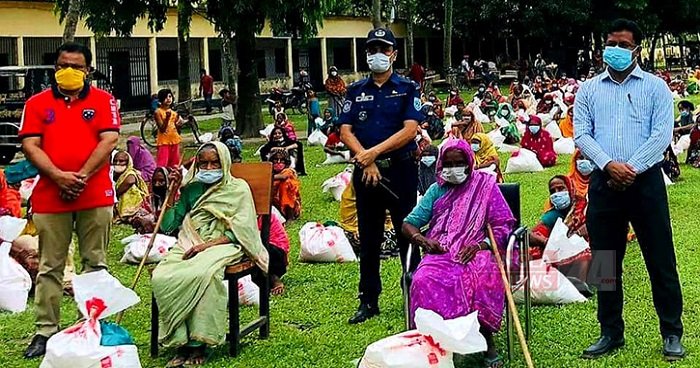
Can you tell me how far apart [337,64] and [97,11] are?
2343 cm

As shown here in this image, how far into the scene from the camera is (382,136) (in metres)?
5.86

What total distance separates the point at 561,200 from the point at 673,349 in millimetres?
2290

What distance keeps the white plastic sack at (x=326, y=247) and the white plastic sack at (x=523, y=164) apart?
5770 millimetres

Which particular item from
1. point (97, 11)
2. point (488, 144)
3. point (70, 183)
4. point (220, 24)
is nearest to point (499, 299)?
point (70, 183)

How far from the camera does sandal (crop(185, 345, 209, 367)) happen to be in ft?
17.4

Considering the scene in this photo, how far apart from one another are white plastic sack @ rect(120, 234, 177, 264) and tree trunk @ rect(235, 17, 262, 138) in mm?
9910

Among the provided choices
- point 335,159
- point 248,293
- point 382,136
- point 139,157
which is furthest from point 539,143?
point 382,136

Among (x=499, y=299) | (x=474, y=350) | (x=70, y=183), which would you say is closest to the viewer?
(x=474, y=350)

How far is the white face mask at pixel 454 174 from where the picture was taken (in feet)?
17.0

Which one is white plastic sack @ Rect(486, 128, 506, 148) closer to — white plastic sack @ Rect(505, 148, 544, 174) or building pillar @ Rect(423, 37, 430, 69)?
white plastic sack @ Rect(505, 148, 544, 174)

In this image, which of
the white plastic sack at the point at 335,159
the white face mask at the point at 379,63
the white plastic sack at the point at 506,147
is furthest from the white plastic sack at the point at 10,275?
the white plastic sack at the point at 506,147

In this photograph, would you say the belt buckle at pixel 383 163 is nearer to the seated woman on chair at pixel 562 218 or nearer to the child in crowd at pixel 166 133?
the seated woman on chair at pixel 562 218

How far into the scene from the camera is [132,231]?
1006 centimetres

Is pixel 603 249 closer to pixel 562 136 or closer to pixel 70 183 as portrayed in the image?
pixel 70 183
